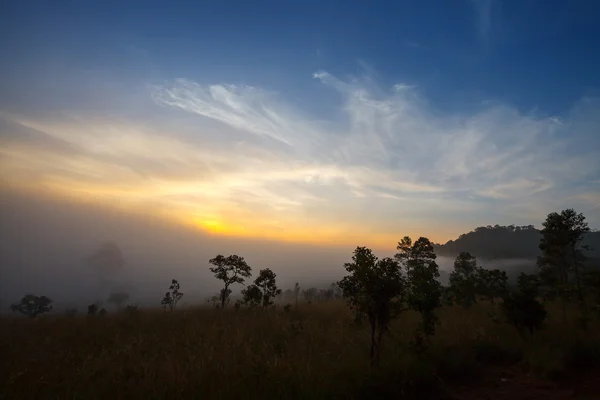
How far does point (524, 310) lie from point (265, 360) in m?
12.5

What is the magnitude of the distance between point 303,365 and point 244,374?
1.86 meters

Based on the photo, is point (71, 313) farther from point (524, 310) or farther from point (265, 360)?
point (524, 310)

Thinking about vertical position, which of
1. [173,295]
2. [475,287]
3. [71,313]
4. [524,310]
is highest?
[524,310]

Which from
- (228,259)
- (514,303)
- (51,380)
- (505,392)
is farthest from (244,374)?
(228,259)

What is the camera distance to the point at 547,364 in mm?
9781

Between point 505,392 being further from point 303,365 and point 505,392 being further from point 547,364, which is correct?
point 303,365

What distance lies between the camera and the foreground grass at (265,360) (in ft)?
25.0

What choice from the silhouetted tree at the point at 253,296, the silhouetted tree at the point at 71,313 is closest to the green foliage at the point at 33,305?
the silhouetted tree at the point at 71,313

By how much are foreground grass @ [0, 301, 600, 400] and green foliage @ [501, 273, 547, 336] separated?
0.61 meters

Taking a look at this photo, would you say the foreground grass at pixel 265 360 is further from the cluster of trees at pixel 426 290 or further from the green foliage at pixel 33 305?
the green foliage at pixel 33 305

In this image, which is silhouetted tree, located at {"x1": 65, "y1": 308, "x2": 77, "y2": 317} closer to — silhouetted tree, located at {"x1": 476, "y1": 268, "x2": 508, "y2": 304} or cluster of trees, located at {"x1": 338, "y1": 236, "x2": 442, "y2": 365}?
cluster of trees, located at {"x1": 338, "y1": 236, "x2": 442, "y2": 365}

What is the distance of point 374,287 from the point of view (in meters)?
10.2

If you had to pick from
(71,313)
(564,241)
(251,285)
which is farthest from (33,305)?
(564,241)

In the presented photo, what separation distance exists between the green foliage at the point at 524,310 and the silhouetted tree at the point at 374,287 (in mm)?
7087
